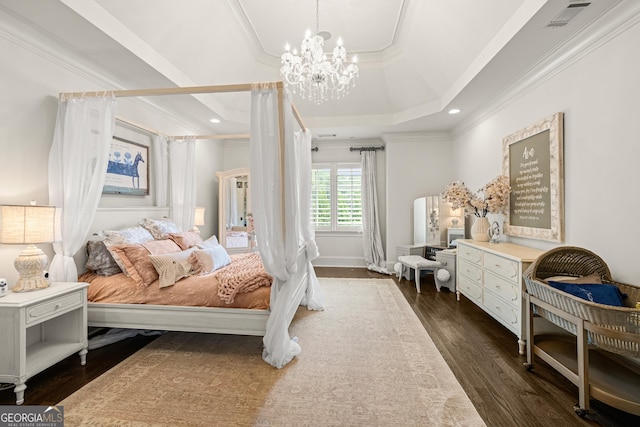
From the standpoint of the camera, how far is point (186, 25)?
300cm

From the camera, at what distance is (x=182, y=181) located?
4.12m

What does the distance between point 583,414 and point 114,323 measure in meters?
3.68

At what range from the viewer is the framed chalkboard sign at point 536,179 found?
273cm

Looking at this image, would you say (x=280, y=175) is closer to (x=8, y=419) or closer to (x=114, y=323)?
(x=114, y=323)

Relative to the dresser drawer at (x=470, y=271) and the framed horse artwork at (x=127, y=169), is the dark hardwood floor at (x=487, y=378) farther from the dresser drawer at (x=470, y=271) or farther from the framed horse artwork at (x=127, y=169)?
the framed horse artwork at (x=127, y=169)

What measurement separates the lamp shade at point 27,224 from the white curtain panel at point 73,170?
38 cm

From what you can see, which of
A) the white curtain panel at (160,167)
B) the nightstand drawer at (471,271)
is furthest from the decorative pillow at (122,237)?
the nightstand drawer at (471,271)

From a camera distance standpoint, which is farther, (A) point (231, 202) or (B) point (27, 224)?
(A) point (231, 202)

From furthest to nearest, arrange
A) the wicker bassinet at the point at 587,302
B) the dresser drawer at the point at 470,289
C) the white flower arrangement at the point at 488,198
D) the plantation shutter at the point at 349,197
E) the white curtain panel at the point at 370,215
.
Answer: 1. the plantation shutter at the point at 349,197
2. the white curtain panel at the point at 370,215
3. the white flower arrangement at the point at 488,198
4. the dresser drawer at the point at 470,289
5. the wicker bassinet at the point at 587,302

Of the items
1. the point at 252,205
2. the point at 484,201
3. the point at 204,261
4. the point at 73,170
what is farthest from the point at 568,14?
the point at 73,170

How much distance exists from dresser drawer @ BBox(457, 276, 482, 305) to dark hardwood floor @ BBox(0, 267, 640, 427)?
0.25 m

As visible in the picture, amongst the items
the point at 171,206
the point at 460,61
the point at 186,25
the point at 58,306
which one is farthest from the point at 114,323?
the point at 460,61

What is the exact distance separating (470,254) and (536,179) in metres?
1.15

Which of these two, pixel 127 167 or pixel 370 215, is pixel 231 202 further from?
pixel 370 215
